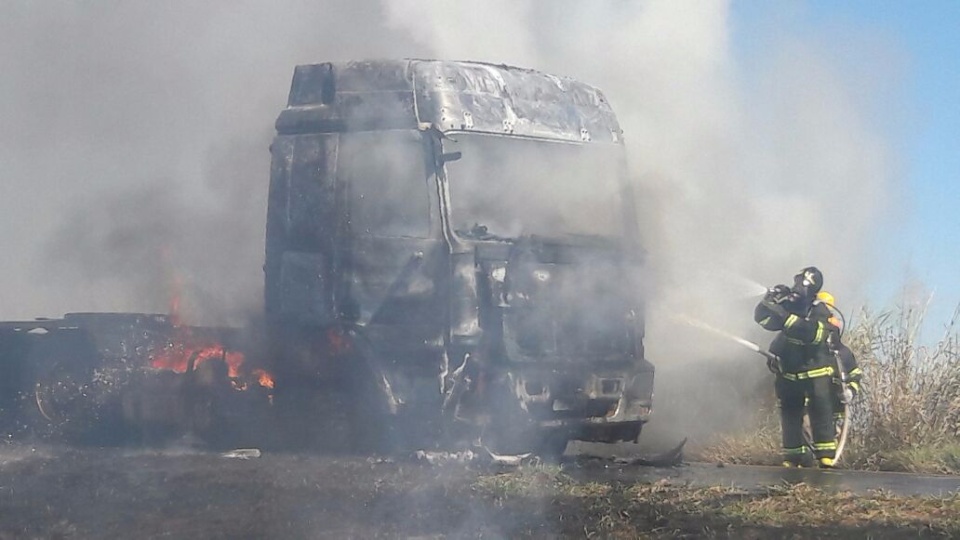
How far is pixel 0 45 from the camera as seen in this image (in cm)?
1430

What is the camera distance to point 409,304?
876 cm

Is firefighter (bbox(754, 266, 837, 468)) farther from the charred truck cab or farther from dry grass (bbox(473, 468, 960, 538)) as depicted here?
dry grass (bbox(473, 468, 960, 538))

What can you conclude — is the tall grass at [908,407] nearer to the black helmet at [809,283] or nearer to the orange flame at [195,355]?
the black helmet at [809,283]

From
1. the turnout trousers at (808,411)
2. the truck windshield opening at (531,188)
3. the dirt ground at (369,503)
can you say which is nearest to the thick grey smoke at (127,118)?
the truck windshield opening at (531,188)

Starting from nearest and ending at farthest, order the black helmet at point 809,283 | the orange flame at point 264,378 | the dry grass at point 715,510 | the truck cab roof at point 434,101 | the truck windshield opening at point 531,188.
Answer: the dry grass at point 715,510 → the truck windshield opening at point 531,188 → the truck cab roof at point 434,101 → the orange flame at point 264,378 → the black helmet at point 809,283

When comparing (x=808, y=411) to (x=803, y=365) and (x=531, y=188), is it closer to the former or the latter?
(x=803, y=365)

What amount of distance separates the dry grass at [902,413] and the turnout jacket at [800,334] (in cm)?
79

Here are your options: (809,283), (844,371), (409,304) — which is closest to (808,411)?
(844,371)

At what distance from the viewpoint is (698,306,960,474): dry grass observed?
9.88 m

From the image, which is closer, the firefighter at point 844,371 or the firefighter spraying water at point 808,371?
the firefighter spraying water at point 808,371

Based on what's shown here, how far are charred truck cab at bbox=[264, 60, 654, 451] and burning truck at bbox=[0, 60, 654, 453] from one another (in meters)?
0.02

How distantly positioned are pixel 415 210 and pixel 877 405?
4.72m

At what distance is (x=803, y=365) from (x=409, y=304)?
354 centimetres

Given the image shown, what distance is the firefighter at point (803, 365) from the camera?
959 centimetres
